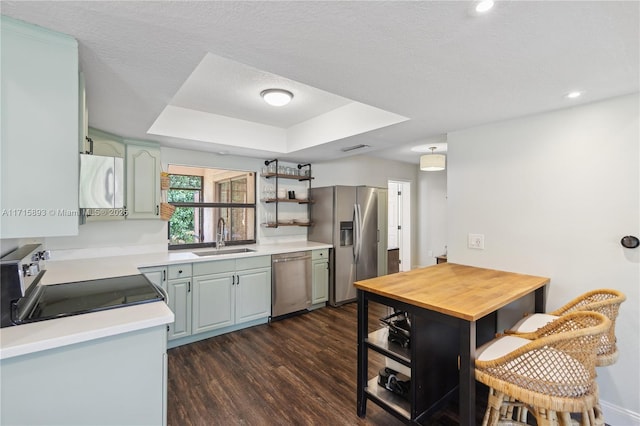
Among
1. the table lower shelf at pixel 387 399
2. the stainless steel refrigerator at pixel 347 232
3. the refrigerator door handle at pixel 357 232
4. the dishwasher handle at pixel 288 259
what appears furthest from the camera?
the refrigerator door handle at pixel 357 232

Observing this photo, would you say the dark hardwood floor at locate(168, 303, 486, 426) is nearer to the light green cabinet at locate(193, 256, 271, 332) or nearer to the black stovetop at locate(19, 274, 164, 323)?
the light green cabinet at locate(193, 256, 271, 332)

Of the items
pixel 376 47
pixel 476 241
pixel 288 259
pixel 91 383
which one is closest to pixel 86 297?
pixel 91 383

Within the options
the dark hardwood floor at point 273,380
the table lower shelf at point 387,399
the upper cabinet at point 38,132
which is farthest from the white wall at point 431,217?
the upper cabinet at point 38,132

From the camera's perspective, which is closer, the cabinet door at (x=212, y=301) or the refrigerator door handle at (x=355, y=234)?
the cabinet door at (x=212, y=301)

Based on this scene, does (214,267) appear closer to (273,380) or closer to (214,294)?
(214,294)

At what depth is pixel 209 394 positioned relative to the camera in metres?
2.25

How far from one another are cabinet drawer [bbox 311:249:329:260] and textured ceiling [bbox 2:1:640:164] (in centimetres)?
237

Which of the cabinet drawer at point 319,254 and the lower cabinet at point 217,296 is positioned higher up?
the cabinet drawer at point 319,254

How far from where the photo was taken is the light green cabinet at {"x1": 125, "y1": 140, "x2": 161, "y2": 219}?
10.1 feet

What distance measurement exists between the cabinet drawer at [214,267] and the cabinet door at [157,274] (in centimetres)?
28

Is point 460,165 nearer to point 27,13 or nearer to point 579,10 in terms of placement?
point 579,10

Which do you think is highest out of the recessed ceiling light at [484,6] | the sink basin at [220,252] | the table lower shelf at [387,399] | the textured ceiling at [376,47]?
the textured ceiling at [376,47]

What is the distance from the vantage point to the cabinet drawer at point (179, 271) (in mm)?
2928

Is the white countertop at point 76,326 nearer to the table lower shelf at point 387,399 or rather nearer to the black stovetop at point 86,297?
the black stovetop at point 86,297
